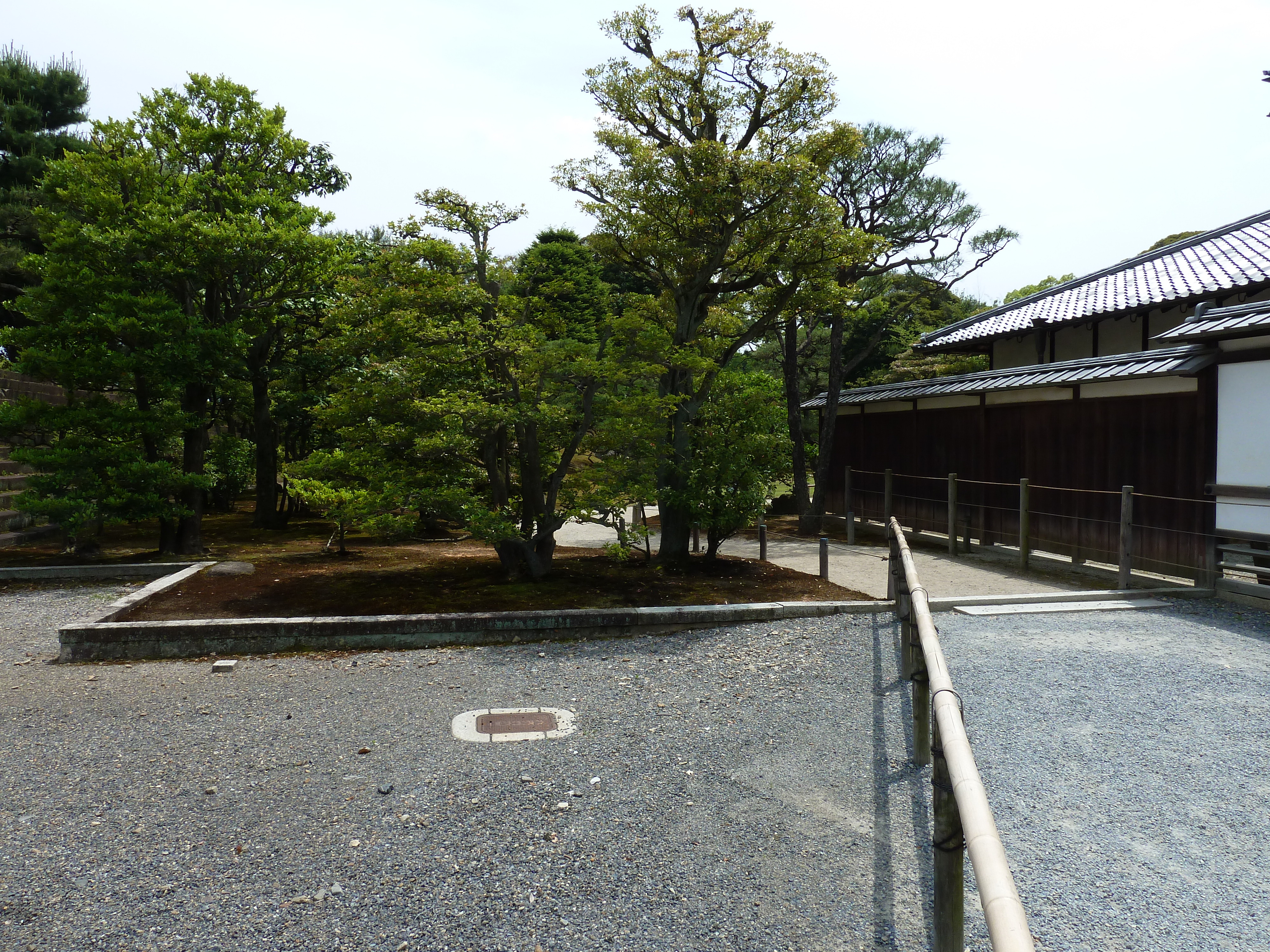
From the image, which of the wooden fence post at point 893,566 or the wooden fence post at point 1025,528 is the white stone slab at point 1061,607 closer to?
the wooden fence post at point 893,566

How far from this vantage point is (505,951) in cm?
250

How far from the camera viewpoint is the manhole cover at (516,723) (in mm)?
4438

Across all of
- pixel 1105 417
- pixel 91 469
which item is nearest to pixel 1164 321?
pixel 1105 417

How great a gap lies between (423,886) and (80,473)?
354 inches

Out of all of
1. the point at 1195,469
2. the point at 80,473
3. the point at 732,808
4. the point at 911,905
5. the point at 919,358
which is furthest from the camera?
the point at 919,358

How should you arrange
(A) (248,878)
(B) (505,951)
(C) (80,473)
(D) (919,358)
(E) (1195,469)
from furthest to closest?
(D) (919,358), (C) (80,473), (E) (1195,469), (A) (248,878), (B) (505,951)

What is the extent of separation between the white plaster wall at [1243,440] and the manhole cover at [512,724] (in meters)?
7.05

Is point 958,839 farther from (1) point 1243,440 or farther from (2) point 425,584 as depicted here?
(1) point 1243,440

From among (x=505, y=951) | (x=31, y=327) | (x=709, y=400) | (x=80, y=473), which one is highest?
(x=31, y=327)

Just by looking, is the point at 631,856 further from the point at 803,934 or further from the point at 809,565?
the point at 809,565

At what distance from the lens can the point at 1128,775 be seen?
12.2 feet

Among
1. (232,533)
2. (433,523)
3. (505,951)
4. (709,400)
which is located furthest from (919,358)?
(505,951)

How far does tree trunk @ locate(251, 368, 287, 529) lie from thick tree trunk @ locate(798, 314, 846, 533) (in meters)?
10.5

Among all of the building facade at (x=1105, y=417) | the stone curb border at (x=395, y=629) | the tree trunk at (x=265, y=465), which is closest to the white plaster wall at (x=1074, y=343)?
the building facade at (x=1105, y=417)
